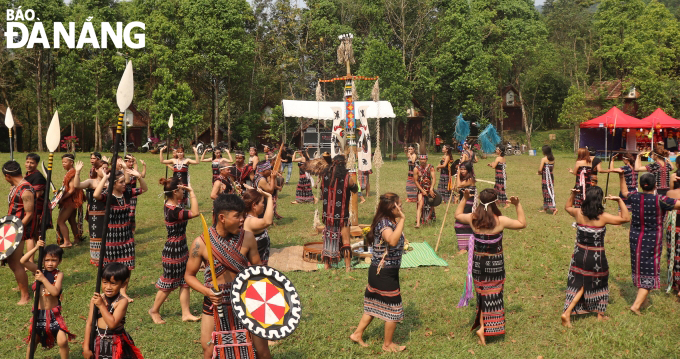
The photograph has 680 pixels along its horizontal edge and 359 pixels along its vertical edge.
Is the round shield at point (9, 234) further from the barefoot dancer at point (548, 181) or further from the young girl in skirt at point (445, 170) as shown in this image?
the barefoot dancer at point (548, 181)

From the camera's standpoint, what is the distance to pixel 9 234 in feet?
21.4

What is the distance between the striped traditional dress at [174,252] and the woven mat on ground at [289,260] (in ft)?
8.87

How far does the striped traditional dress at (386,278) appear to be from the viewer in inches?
243

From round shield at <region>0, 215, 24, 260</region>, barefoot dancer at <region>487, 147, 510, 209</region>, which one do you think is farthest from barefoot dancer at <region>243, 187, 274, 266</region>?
barefoot dancer at <region>487, 147, 510, 209</region>

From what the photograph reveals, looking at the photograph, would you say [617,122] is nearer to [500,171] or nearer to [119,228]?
[500,171]

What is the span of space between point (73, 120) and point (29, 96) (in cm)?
978

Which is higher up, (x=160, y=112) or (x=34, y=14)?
(x=34, y=14)

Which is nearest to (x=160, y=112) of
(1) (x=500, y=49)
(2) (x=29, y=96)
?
(2) (x=29, y=96)

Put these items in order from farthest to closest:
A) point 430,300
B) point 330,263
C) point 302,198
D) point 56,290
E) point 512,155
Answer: point 512,155, point 302,198, point 330,263, point 430,300, point 56,290

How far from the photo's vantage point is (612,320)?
Answer: 7.21 metres

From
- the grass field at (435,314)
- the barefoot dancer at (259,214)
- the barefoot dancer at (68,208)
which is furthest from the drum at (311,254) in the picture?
the barefoot dancer at (68,208)

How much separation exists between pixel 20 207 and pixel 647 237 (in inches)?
356

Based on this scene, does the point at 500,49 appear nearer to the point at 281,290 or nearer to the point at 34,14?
the point at 34,14

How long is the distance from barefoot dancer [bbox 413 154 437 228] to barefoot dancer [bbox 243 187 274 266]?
654 cm
